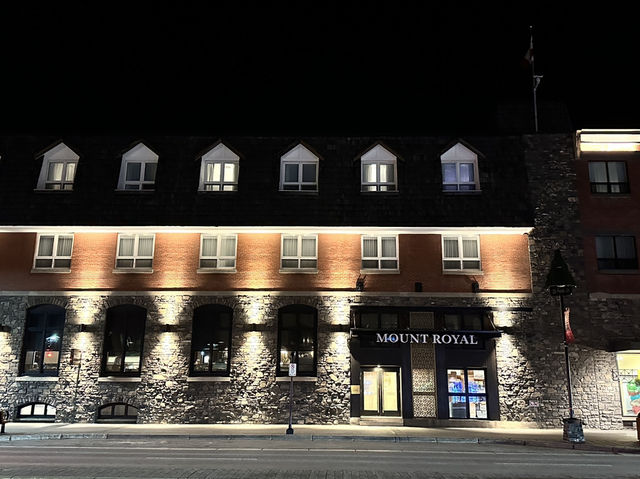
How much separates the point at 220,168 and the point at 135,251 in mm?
5393

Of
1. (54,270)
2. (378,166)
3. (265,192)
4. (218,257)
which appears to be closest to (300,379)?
Answer: (218,257)

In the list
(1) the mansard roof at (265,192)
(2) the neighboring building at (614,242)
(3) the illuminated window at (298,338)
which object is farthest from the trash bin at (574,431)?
(3) the illuminated window at (298,338)

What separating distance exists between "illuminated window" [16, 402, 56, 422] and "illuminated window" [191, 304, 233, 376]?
20.1ft

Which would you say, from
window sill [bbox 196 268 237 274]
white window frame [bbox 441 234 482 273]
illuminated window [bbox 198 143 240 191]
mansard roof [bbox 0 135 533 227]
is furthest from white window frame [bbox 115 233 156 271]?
white window frame [bbox 441 234 482 273]

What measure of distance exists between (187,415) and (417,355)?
9.92 m

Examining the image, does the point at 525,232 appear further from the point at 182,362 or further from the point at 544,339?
the point at 182,362

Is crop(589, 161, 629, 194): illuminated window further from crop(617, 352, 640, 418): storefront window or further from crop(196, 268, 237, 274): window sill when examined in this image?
crop(196, 268, 237, 274): window sill

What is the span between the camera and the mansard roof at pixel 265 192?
22672mm

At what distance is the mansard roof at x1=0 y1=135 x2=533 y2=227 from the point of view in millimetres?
22672

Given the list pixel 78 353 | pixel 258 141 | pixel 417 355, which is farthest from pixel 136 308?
pixel 417 355

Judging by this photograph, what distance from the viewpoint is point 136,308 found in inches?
884

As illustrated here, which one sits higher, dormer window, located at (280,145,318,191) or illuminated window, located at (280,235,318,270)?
dormer window, located at (280,145,318,191)

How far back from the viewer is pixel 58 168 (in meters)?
24.3

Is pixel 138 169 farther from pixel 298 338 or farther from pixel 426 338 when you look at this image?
pixel 426 338
